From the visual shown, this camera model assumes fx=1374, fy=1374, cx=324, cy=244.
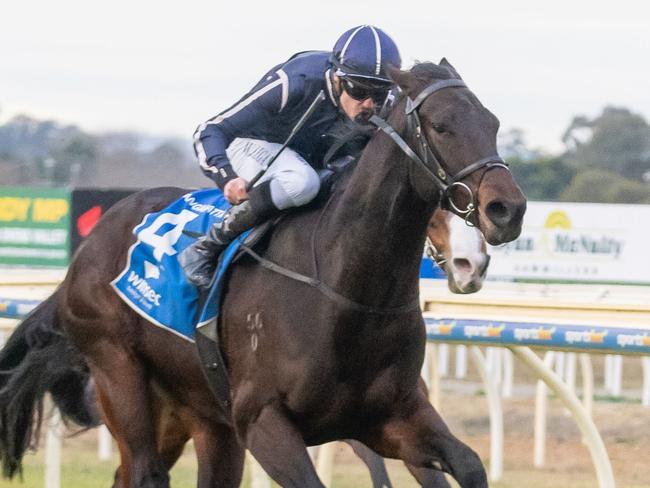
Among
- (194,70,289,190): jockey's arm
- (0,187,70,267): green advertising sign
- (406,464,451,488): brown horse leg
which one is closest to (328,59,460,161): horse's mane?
(194,70,289,190): jockey's arm

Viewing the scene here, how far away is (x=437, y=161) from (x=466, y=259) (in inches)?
10.1

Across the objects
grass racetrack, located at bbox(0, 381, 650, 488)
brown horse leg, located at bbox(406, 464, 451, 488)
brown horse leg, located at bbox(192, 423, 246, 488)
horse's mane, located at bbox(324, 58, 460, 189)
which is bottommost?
grass racetrack, located at bbox(0, 381, 650, 488)

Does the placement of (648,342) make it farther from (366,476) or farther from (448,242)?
(366,476)

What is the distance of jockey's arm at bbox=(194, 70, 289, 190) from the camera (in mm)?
4066

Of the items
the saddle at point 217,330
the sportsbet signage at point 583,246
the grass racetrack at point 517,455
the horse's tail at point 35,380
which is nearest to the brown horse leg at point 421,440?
the saddle at point 217,330

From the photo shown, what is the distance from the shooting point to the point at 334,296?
3.79 metres

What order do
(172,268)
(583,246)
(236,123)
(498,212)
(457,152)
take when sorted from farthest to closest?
(583,246) < (172,268) < (236,123) < (457,152) < (498,212)

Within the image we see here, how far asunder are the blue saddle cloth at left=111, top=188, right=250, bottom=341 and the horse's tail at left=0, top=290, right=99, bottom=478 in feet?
2.19

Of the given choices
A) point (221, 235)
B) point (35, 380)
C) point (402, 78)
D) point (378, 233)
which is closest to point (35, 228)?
point (35, 380)

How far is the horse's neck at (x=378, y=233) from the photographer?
12.0 feet

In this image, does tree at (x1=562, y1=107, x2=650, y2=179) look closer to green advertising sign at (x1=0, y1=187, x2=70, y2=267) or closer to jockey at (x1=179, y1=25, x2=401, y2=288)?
green advertising sign at (x1=0, y1=187, x2=70, y2=267)

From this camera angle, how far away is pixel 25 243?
43.0ft

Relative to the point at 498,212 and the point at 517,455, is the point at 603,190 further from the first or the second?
the point at 498,212

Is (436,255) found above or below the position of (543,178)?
above
